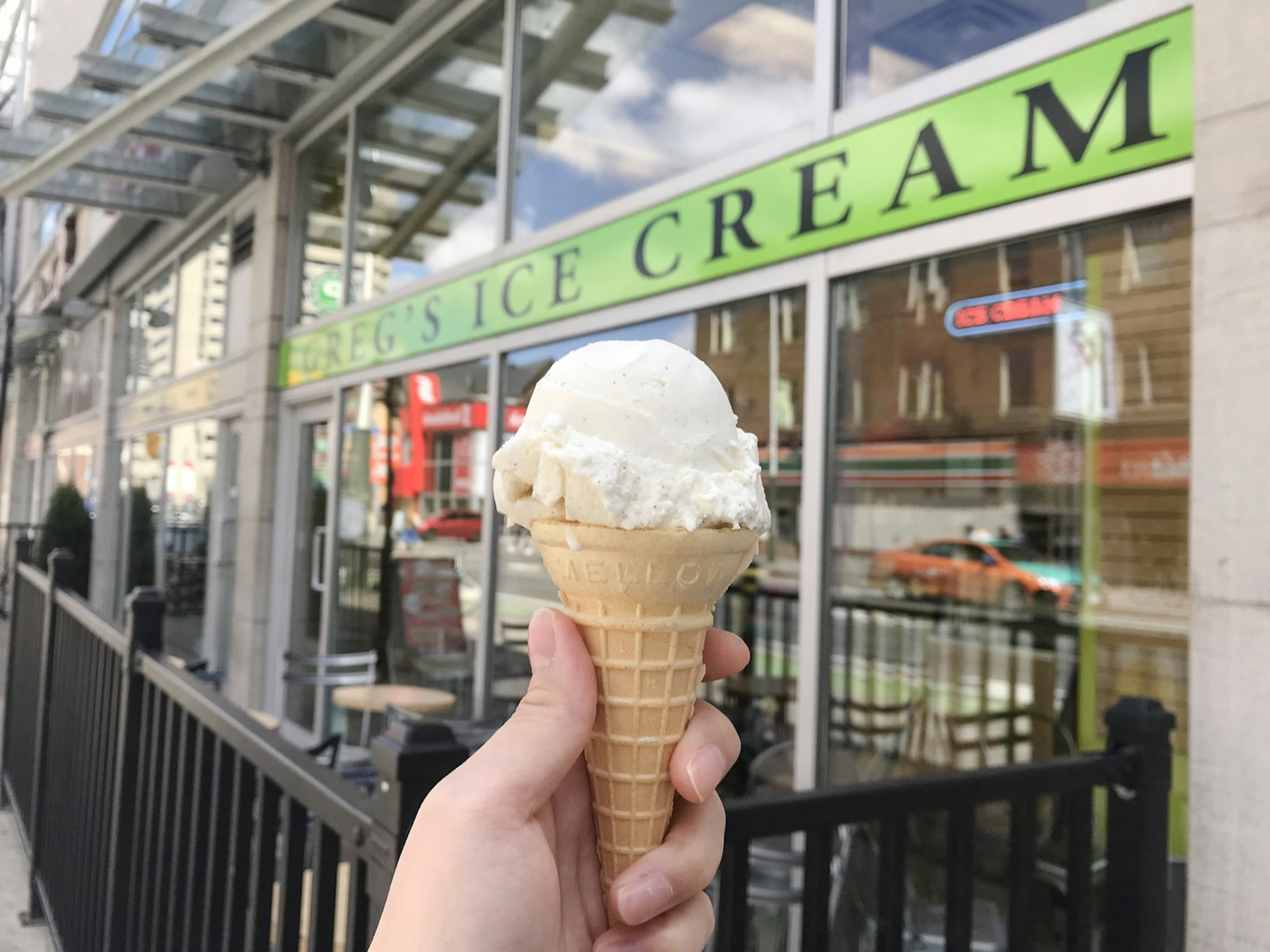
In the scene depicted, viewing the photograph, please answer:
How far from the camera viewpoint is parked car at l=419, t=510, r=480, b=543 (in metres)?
5.57

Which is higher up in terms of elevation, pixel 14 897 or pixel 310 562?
pixel 310 562

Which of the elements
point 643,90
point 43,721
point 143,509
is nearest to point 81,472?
point 143,509

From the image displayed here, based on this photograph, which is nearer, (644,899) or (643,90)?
(644,899)

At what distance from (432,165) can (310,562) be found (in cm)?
355

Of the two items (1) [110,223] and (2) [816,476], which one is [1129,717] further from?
(1) [110,223]

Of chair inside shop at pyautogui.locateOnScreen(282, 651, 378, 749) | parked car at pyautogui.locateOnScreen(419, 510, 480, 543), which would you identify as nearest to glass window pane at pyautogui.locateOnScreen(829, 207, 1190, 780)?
parked car at pyautogui.locateOnScreen(419, 510, 480, 543)

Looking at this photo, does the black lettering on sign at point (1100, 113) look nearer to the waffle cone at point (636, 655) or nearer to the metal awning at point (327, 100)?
the waffle cone at point (636, 655)

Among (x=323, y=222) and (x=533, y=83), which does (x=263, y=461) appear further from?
(x=533, y=83)

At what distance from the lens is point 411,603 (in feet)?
20.9

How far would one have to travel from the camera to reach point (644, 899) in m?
1.11

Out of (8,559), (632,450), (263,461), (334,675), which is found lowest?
(334,675)

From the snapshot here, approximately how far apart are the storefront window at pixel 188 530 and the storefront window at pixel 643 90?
5.97 metres

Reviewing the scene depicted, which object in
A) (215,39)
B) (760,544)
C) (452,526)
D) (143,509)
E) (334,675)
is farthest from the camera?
(143,509)

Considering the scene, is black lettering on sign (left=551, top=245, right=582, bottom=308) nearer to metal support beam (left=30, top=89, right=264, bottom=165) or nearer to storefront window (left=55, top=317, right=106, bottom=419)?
metal support beam (left=30, top=89, right=264, bottom=165)
